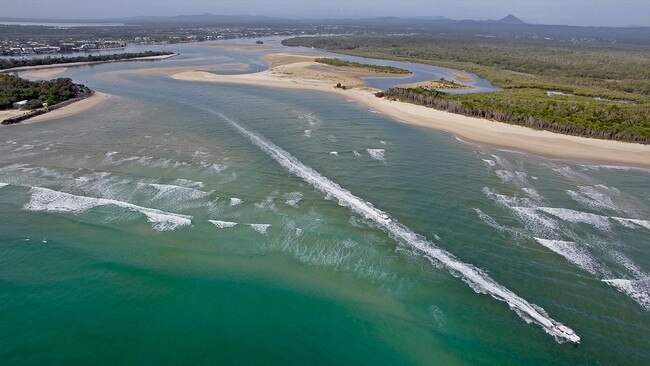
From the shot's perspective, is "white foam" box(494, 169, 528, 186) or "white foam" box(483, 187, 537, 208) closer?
"white foam" box(483, 187, 537, 208)

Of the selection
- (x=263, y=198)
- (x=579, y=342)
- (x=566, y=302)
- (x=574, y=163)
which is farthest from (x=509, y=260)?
(x=574, y=163)

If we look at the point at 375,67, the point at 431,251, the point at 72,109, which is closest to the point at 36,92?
the point at 72,109

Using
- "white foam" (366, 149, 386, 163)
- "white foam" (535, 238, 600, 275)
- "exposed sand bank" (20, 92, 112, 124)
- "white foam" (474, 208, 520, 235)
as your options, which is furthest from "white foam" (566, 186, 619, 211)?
"exposed sand bank" (20, 92, 112, 124)

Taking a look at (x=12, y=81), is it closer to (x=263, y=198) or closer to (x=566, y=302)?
(x=263, y=198)

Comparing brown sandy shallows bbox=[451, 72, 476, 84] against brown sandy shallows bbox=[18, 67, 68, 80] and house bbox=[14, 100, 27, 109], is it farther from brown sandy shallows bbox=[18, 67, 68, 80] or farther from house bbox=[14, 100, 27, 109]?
brown sandy shallows bbox=[18, 67, 68, 80]

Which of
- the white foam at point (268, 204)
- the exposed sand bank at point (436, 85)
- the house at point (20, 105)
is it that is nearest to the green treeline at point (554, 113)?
the exposed sand bank at point (436, 85)

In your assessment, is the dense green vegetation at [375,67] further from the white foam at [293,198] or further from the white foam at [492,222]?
the white foam at [492,222]

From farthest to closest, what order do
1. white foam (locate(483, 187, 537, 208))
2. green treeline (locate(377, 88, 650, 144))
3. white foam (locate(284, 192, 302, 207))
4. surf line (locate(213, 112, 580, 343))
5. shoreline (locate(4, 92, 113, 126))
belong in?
shoreline (locate(4, 92, 113, 126)) < green treeline (locate(377, 88, 650, 144)) < white foam (locate(483, 187, 537, 208)) < white foam (locate(284, 192, 302, 207)) < surf line (locate(213, 112, 580, 343))
